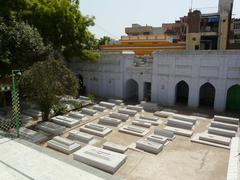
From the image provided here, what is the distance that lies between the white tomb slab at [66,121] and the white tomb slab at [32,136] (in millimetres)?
2216

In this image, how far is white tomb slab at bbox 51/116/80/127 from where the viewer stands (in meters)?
15.6

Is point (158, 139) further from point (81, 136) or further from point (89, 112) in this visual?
point (89, 112)

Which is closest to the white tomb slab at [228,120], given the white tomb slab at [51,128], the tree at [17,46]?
the white tomb slab at [51,128]

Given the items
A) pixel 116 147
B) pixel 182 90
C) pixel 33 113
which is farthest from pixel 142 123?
pixel 182 90

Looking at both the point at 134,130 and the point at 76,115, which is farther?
the point at 76,115

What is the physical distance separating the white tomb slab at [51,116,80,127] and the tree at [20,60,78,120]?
1.11 meters

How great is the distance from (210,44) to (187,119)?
22937 mm

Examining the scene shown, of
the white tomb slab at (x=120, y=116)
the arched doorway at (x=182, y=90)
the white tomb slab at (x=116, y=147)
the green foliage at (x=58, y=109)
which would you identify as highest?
the arched doorway at (x=182, y=90)

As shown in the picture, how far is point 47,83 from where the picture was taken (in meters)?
14.9

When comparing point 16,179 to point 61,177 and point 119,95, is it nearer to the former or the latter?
point 61,177

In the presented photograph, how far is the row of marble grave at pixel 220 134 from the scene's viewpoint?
12984mm

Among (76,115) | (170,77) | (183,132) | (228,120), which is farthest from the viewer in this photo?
(170,77)

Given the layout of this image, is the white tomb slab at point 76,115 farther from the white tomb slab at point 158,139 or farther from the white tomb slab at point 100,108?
the white tomb slab at point 158,139

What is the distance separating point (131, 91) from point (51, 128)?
13.3 metres
